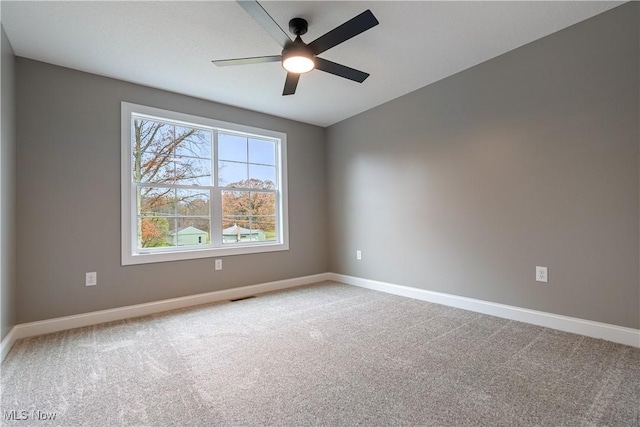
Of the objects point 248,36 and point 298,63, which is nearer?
point 298,63

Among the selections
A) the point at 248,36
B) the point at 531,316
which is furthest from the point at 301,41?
the point at 531,316

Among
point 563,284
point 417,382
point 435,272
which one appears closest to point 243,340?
point 417,382

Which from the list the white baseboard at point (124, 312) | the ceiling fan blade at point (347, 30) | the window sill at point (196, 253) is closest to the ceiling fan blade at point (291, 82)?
the ceiling fan blade at point (347, 30)

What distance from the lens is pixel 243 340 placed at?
2395 mm

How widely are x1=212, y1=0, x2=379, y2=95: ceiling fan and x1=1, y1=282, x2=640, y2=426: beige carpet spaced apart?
2.09 meters

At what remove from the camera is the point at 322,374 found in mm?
1850

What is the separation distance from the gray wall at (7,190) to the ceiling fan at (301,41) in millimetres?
1602

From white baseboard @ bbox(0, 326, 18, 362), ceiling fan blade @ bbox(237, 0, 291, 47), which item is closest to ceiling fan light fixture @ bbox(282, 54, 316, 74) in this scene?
ceiling fan blade @ bbox(237, 0, 291, 47)

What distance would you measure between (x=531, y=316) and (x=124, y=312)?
377cm

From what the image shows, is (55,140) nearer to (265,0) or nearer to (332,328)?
(265,0)

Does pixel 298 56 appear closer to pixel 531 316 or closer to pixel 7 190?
pixel 7 190

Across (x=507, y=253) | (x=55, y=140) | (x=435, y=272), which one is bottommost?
(x=435, y=272)

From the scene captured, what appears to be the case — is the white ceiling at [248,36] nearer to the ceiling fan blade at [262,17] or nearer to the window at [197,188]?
the ceiling fan blade at [262,17]

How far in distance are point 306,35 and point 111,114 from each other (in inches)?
82.5
